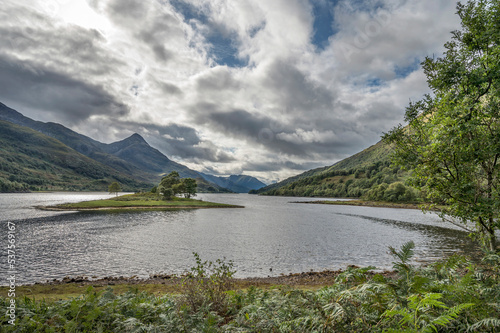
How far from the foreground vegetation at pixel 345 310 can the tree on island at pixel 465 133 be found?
157 inches

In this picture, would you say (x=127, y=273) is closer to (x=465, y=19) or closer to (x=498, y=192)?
(x=498, y=192)

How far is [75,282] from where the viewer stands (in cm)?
2245

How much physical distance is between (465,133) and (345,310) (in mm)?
9132

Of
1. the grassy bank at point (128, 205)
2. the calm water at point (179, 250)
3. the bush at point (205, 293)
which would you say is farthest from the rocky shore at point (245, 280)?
the grassy bank at point (128, 205)

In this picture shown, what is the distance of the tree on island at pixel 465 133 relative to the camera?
28.8 feet

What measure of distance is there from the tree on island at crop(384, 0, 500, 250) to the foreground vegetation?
3.99m

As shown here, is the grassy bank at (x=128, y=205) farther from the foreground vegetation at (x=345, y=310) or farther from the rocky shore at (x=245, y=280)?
the foreground vegetation at (x=345, y=310)

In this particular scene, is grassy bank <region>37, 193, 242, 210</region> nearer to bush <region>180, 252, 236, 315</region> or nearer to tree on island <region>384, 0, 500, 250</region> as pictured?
bush <region>180, 252, 236, 315</region>

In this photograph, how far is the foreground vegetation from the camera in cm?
375

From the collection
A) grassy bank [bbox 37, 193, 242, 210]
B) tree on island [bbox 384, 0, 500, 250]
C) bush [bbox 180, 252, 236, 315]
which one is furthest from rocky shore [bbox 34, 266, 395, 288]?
grassy bank [bbox 37, 193, 242, 210]

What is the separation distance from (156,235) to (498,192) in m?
48.0

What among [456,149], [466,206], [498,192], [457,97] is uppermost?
[457,97]

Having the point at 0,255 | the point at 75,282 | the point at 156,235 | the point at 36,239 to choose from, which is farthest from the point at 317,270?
the point at 36,239

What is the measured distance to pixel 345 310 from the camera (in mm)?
4227
